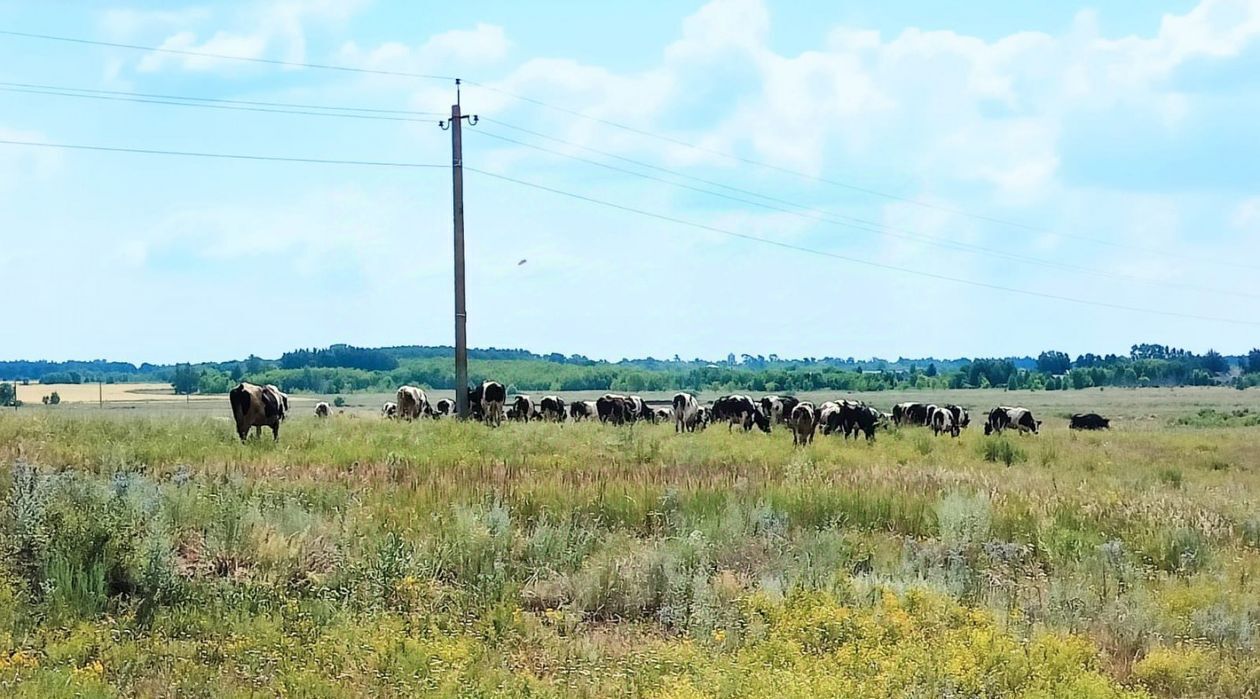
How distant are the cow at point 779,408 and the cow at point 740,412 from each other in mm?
421

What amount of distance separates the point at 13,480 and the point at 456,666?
716 centimetres

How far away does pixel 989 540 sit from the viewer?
12.5m

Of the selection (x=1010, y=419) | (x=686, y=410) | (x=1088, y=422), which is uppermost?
(x=686, y=410)

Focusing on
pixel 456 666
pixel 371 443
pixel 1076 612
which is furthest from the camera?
pixel 371 443

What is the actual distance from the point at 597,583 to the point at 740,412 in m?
31.7

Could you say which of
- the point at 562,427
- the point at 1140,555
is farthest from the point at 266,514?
the point at 562,427

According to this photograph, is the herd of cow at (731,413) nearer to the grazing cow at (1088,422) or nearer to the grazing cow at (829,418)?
the grazing cow at (829,418)

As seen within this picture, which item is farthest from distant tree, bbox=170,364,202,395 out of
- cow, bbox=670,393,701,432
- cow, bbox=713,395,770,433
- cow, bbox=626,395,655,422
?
cow, bbox=670,393,701,432

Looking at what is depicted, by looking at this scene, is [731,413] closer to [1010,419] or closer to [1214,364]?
[1010,419]

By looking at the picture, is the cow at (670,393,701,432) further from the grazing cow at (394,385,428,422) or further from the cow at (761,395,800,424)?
the grazing cow at (394,385,428,422)

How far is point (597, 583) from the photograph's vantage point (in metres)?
9.63

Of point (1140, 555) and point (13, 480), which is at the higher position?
point (13, 480)

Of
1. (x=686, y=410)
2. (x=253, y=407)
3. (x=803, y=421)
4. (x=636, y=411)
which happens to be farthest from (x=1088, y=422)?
(x=253, y=407)

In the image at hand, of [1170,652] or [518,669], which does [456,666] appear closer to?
[518,669]
